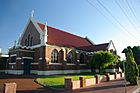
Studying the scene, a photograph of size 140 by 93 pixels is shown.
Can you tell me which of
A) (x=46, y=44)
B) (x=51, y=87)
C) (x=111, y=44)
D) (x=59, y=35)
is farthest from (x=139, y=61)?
(x=51, y=87)

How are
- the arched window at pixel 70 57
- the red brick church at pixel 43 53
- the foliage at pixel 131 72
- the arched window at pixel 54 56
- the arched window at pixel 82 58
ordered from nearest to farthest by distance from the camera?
1. the foliage at pixel 131 72
2. the red brick church at pixel 43 53
3. the arched window at pixel 54 56
4. the arched window at pixel 70 57
5. the arched window at pixel 82 58

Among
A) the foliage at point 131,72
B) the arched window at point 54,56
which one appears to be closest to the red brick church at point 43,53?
the arched window at point 54,56

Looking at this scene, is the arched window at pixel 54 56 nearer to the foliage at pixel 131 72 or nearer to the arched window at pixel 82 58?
the arched window at pixel 82 58

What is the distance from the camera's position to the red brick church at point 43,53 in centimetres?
3161

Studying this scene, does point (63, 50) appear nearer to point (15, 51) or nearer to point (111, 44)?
point (15, 51)

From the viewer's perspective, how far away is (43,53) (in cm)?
3114

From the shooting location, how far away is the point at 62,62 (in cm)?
3484

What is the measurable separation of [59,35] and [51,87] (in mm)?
22456

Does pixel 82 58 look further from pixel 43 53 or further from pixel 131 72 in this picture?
pixel 131 72

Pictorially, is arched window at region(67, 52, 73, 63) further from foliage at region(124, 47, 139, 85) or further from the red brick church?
foliage at region(124, 47, 139, 85)

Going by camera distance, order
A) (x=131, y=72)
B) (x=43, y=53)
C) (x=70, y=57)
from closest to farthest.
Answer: (x=131, y=72), (x=43, y=53), (x=70, y=57)

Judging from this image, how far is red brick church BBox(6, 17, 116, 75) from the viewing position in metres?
31.6

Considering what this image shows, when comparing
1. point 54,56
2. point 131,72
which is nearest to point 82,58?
point 54,56

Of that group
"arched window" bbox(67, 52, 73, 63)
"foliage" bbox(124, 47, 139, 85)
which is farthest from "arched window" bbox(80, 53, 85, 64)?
"foliage" bbox(124, 47, 139, 85)
